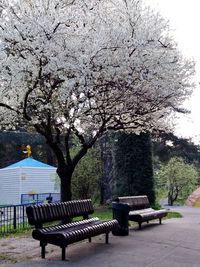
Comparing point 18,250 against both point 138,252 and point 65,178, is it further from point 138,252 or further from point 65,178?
point 65,178

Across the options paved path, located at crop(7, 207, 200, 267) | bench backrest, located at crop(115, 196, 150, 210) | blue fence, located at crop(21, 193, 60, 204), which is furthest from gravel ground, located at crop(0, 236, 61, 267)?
blue fence, located at crop(21, 193, 60, 204)

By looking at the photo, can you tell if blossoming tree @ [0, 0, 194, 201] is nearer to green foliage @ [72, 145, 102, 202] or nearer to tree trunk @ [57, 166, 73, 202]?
tree trunk @ [57, 166, 73, 202]

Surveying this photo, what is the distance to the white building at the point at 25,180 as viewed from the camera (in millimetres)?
Answer: 28656

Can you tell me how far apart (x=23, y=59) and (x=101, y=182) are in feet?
43.7

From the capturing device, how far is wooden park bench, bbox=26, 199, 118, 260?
7.42m

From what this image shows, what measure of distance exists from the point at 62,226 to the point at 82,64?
3414 mm

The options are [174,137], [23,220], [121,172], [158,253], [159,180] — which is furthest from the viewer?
[174,137]

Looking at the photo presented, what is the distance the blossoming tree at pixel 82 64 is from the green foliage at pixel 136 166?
8.60m

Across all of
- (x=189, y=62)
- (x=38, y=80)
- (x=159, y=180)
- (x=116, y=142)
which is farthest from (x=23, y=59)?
(x=159, y=180)

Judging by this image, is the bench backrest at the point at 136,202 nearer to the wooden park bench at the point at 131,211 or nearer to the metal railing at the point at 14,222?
the wooden park bench at the point at 131,211

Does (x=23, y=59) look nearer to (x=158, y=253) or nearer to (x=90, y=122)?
(x=90, y=122)

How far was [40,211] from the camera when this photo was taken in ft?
26.6

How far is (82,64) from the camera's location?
8875 mm

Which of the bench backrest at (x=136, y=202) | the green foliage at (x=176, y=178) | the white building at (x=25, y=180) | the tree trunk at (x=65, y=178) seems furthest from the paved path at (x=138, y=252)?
the white building at (x=25, y=180)
